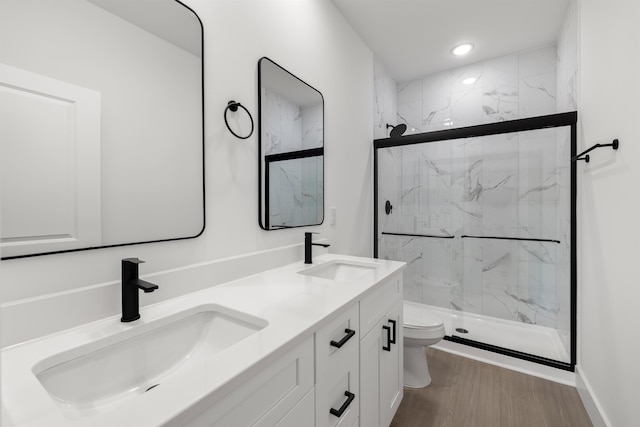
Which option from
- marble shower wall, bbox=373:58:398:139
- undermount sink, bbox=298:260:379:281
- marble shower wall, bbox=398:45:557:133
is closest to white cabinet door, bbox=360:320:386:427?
undermount sink, bbox=298:260:379:281

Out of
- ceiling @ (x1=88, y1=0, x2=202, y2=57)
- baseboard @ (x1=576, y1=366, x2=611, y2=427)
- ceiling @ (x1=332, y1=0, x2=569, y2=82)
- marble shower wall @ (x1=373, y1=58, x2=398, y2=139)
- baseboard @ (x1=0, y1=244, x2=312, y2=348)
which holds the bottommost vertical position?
baseboard @ (x1=576, y1=366, x2=611, y2=427)

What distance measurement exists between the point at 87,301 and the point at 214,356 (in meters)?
0.49

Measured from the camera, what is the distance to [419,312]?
7.23 feet

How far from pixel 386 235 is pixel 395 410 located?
4.90ft

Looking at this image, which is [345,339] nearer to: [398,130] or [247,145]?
[247,145]

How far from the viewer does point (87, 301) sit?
843mm

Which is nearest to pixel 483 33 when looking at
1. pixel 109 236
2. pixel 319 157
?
pixel 319 157

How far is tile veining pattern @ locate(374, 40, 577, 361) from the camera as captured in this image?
2256mm

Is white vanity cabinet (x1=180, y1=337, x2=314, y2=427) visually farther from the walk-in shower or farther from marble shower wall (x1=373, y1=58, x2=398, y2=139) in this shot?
marble shower wall (x1=373, y1=58, x2=398, y2=139)

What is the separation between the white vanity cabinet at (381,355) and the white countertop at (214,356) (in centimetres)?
13

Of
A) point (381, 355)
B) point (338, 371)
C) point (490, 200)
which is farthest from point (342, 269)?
point (490, 200)

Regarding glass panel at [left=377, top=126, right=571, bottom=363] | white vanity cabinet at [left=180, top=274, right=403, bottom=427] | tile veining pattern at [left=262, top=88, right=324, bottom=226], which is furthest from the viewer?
glass panel at [left=377, top=126, right=571, bottom=363]

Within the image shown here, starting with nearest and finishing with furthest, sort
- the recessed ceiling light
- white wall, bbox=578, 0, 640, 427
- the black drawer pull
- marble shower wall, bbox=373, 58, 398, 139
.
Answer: the black drawer pull < white wall, bbox=578, 0, 640, 427 < the recessed ceiling light < marble shower wall, bbox=373, 58, 398, 139

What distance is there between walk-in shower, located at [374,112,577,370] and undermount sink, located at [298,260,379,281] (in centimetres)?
106
